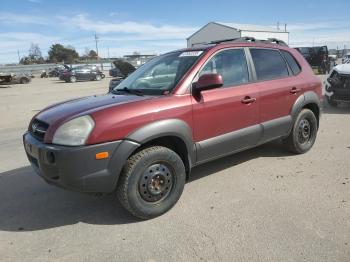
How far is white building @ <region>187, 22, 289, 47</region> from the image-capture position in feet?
191

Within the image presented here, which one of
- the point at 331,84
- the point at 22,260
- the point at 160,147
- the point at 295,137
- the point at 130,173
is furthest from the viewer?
the point at 331,84

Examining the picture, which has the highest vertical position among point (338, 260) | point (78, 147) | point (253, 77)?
point (253, 77)

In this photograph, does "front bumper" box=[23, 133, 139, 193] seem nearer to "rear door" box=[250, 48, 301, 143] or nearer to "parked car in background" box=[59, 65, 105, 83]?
"rear door" box=[250, 48, 301, 143]

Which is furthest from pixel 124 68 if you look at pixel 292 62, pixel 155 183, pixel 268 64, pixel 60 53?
pixel 60 53

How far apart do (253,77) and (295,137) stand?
4.52 feet

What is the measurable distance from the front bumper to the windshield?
98 centimetres

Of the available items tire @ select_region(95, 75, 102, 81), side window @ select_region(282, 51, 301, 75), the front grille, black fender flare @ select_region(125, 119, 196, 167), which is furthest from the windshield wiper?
tire @ select_region(95, 75, 102, 81)

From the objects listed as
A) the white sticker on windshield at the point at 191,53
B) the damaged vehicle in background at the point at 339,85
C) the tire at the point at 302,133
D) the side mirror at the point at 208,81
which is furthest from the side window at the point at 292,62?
the damaged vehicle in background at the point at 339,85

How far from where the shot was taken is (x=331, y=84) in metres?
10.1

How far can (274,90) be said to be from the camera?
5.04 meters

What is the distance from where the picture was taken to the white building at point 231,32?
58.3 m

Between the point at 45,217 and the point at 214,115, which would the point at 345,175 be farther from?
the point at 45,217

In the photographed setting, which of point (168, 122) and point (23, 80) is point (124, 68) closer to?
point (168, 122)

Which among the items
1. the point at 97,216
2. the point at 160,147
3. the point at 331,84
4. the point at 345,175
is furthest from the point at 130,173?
the point at 331,84
